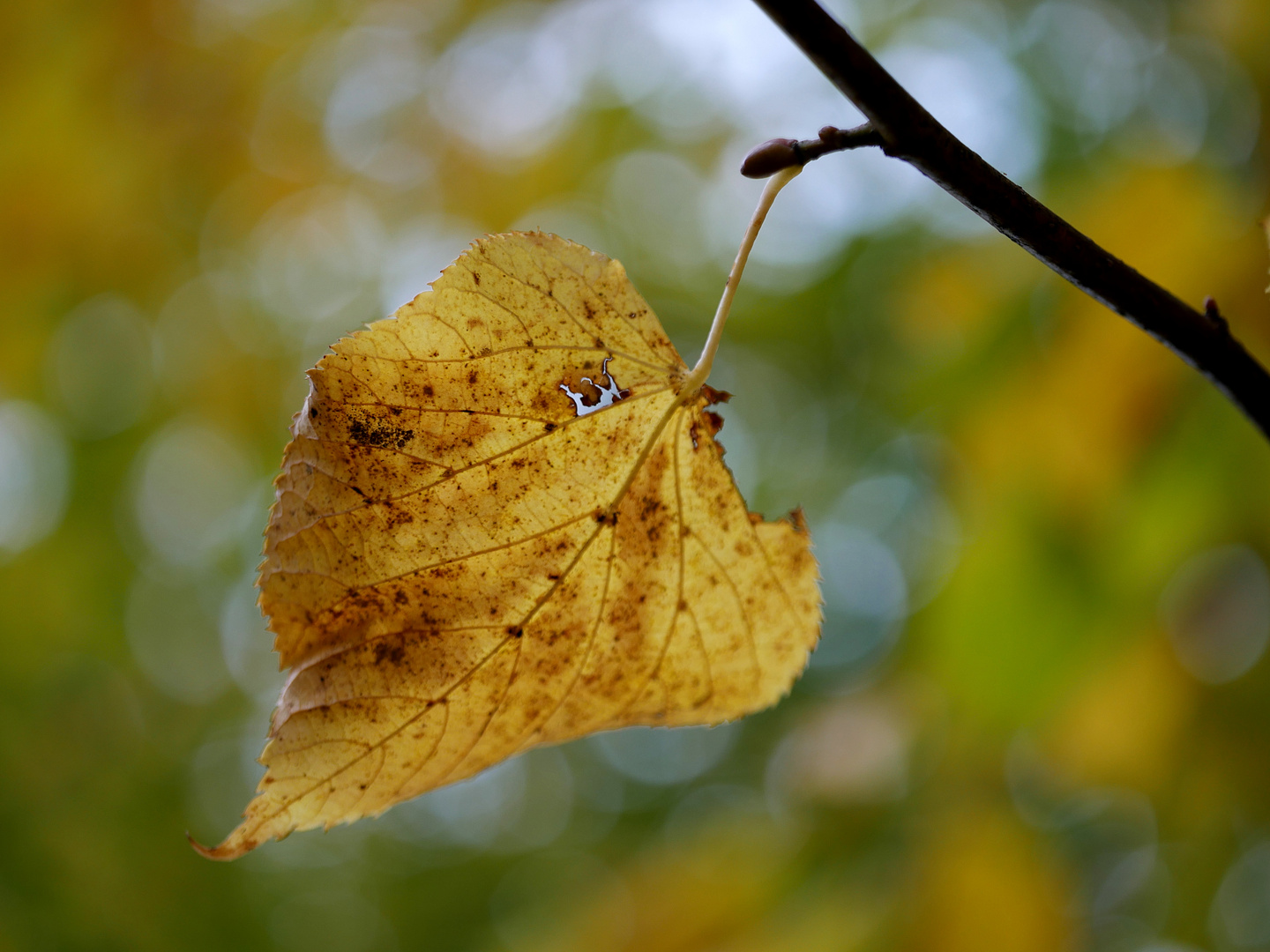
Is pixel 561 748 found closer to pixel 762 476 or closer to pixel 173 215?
pixel 762 476

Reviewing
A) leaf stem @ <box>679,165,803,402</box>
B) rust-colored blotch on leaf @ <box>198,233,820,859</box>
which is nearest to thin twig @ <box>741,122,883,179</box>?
leaf stem @ <box>679,165,803,402</box>

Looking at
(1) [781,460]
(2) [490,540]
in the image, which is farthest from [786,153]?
(1) [781,460]

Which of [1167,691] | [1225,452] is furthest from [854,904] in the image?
[1225,452]

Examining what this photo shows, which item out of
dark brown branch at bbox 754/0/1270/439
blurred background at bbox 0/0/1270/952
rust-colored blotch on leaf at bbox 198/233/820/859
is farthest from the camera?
blurred background at bbox 0/0/1270/952

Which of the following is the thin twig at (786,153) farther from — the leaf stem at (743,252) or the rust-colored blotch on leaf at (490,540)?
the rust-colored blotch on leaf at (490,540)

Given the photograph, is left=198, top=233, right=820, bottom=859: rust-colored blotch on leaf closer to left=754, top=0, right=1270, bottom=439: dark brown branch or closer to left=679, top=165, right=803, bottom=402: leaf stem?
left=679, top=165, right=803, bottom=402: leaf stem

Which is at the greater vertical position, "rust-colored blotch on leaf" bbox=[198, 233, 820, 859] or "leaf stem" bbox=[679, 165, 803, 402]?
"leaf stem" bbox=[679, 165, 803, 402]

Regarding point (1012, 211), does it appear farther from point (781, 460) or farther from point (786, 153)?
point (781, 460)
